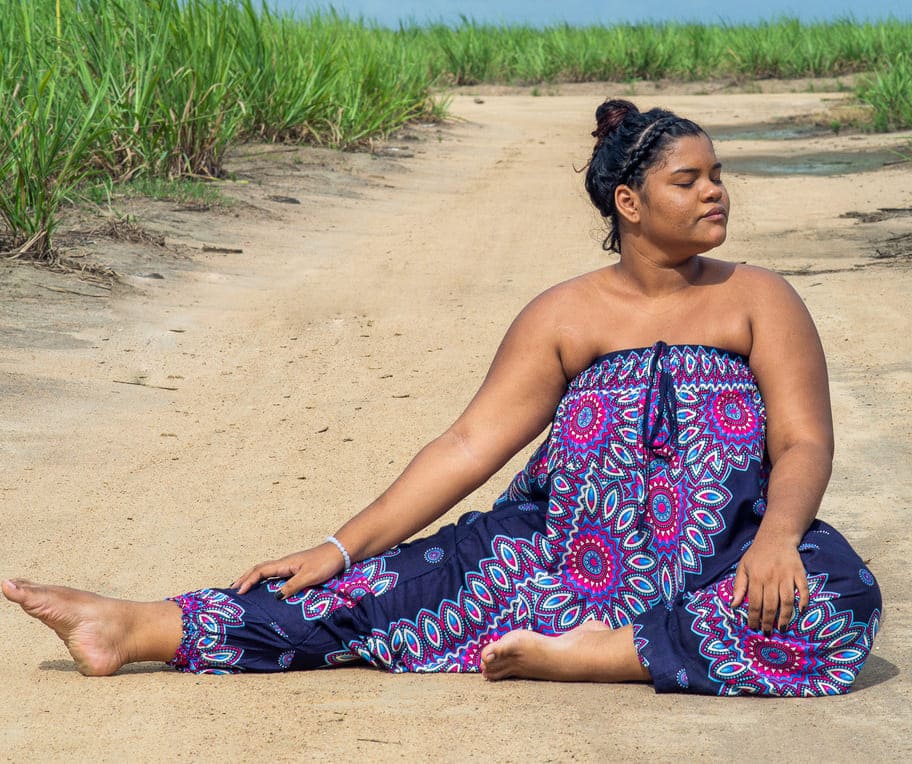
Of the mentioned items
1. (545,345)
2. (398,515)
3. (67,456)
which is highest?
(545,345)

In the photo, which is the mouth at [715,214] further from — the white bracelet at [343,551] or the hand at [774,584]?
the white bracelet at [343,551]

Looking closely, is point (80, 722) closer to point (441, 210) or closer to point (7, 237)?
point (7, 237)

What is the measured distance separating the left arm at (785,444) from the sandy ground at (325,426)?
0.62 feet

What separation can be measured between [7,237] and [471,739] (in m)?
4.26

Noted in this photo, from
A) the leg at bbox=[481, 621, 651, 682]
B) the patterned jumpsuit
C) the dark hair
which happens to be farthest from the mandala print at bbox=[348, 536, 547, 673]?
the dark hair

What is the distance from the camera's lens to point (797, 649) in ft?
7.32

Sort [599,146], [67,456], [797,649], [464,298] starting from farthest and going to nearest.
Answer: [464,298], [67,456], [599,146], [797,649]

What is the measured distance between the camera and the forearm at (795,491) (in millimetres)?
2215

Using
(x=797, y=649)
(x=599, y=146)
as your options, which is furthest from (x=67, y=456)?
(x=797, y=649)

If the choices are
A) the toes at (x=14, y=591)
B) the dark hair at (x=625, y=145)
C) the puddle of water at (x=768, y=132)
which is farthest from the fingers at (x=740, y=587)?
the puddle of water at (x=768, y=132)

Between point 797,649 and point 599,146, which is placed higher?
point 599,146

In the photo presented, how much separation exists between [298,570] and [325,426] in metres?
1.70

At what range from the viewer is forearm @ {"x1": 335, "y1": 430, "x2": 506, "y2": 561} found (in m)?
2.49

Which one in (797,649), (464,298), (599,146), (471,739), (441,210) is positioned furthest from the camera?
(441,210)
